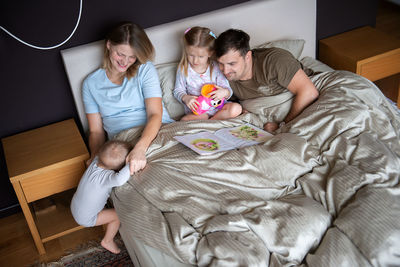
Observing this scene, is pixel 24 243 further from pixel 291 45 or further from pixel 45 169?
pixel 291 45

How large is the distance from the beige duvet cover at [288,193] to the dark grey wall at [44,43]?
0.61 meters

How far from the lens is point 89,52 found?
2307 mm

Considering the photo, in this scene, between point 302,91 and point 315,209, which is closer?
point 315,209

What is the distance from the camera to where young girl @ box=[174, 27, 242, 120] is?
2211 mm

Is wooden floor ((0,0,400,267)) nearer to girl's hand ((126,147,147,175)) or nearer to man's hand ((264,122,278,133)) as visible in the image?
girl's hand ((126,147,147,175))

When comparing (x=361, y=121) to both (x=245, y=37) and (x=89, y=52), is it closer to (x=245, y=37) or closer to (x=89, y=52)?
(x=245, y=37)

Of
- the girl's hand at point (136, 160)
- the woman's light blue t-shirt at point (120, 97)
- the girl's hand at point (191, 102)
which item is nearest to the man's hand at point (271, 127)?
the girl's hand at point (191, 102)

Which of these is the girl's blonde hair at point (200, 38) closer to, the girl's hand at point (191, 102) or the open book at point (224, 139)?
the girl's hand at point (191, 102)

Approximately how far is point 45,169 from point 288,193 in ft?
3.91

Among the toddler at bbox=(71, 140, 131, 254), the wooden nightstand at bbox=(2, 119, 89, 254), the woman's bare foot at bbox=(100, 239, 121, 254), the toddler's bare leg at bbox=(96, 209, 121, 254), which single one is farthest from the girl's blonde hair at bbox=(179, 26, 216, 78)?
the woman's bare foot at bbox=(100, 239, 121, 254)

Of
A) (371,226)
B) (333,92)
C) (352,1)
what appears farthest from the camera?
(352,1)

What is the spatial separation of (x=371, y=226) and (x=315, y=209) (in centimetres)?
20

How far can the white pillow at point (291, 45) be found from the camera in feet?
8.60

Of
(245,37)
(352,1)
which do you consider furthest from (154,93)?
(352,1)
